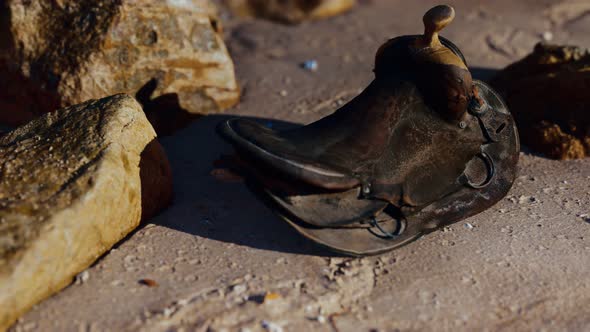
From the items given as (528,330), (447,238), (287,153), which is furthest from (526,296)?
(287,153)

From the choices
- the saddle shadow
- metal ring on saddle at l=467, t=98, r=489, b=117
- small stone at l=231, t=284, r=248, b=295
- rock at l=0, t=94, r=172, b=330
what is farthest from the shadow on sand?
metal ring on saddle at l=467, t=98, r=489, b=117

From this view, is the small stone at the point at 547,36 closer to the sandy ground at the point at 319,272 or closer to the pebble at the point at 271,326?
the sandy ground at the point at 319,272

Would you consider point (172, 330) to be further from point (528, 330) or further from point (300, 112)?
point (300, 112)

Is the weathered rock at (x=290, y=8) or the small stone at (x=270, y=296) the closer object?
the small stone at (x=270, y=296)

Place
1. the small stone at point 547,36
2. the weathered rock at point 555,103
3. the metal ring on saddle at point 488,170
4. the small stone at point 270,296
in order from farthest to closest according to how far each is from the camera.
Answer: the small stone at point 547,36, the weathered rock at point 555,103, the metal ring on saddle at point 488,170, the small stone at point 270,296

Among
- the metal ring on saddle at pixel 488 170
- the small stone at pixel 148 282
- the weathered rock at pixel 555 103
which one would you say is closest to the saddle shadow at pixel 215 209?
the small stone at pixel 148 282

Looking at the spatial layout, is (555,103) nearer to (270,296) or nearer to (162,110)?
(270,296)
